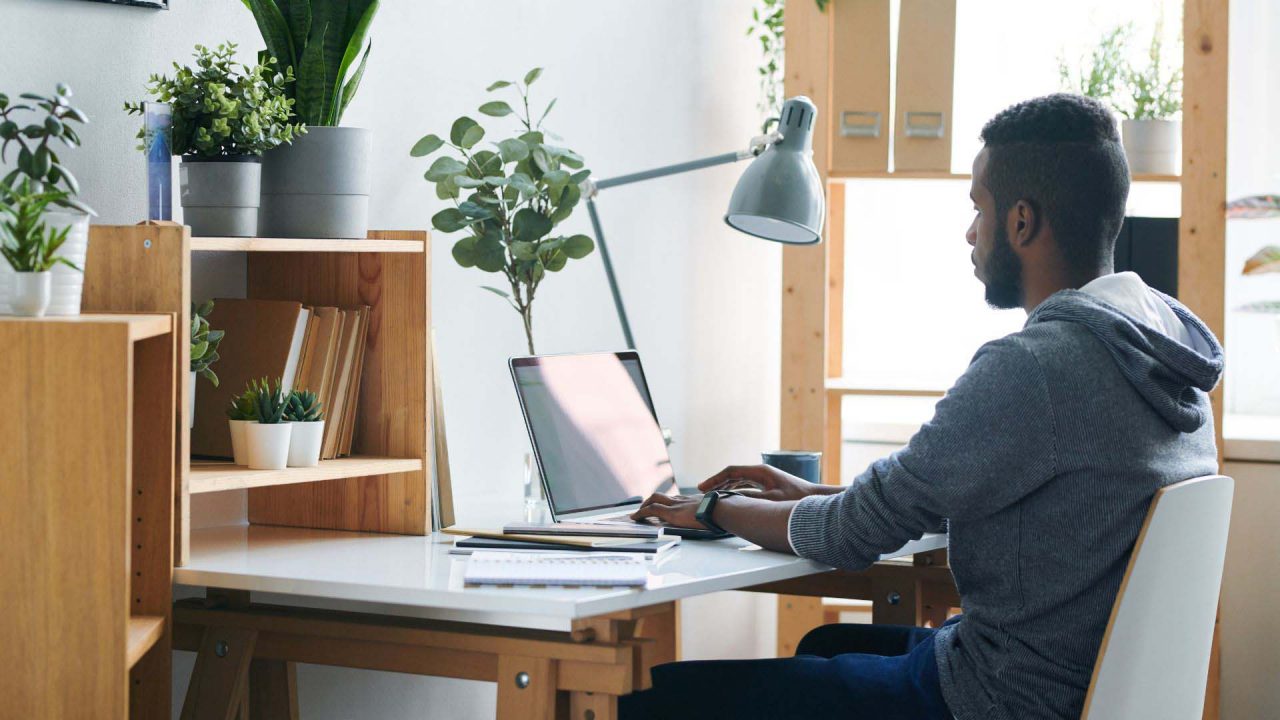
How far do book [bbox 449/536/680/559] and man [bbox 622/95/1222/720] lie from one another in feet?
0.40

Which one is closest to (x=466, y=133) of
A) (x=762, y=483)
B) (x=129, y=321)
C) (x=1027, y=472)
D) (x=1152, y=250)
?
(x=762, y=483)

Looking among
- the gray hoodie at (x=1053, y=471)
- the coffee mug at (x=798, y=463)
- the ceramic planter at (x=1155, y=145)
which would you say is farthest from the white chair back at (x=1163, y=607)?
the ceramic planter at (x=1155, y=145)

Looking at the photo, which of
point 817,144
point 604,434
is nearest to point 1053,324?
point 604,434

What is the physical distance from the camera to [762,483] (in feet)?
6.49

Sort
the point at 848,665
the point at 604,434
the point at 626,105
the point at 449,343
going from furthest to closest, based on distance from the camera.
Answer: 1. the point at 626,105
2. the point at 449,343
3. the point at 604,434
4. the point at 848,665

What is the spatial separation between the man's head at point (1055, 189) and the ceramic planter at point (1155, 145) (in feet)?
4.67

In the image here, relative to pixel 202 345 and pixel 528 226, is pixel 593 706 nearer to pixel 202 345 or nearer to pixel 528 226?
pixel 202 345

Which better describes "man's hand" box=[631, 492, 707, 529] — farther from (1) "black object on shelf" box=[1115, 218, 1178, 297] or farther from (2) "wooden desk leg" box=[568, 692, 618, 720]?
(1) "black object on shelf" box=[1115, 218, 1178, 297]

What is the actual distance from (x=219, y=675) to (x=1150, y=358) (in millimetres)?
1205

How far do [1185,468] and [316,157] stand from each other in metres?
1.14

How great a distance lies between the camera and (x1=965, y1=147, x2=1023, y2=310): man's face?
175 cm

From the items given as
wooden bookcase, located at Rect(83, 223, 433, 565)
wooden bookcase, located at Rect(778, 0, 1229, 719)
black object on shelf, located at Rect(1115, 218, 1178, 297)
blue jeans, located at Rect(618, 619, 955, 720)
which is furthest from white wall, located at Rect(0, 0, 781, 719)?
black object on shelf, located at Rect(1115, 218, 1178, 297)

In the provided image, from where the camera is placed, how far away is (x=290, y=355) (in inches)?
73.1

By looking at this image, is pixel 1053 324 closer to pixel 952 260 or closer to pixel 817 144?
pixel 817 144
